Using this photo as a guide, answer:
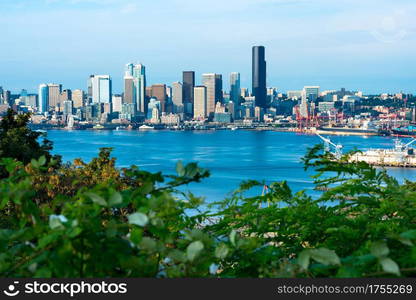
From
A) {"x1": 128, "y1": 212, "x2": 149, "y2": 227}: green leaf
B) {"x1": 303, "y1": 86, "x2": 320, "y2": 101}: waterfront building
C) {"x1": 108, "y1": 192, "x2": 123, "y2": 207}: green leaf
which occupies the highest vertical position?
{"x1": 303, "y1": 86, "x2": 320, "y2": 101}: waterfront building

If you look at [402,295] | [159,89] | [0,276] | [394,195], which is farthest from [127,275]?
[159,89]

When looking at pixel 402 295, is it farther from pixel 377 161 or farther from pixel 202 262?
pixel 377 161

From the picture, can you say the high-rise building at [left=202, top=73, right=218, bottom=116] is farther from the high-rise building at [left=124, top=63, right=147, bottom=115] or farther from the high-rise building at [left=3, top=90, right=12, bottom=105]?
the high-rise building at [left=3, top=90, right=12, bottom=105]

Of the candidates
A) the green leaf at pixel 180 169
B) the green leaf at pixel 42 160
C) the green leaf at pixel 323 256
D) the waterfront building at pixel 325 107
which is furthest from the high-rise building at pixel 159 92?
the green leaf at pixel 323 256

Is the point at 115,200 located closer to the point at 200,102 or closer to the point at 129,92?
the point at 200,102

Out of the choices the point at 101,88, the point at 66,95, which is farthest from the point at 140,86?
the point at 66,95

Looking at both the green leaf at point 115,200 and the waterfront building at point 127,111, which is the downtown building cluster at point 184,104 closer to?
the waterfront building at point 127,111

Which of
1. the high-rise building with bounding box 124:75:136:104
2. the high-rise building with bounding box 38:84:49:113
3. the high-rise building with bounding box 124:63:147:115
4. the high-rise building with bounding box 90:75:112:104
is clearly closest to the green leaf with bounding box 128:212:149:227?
the high-rise building with bounding box 124:63:147:115
